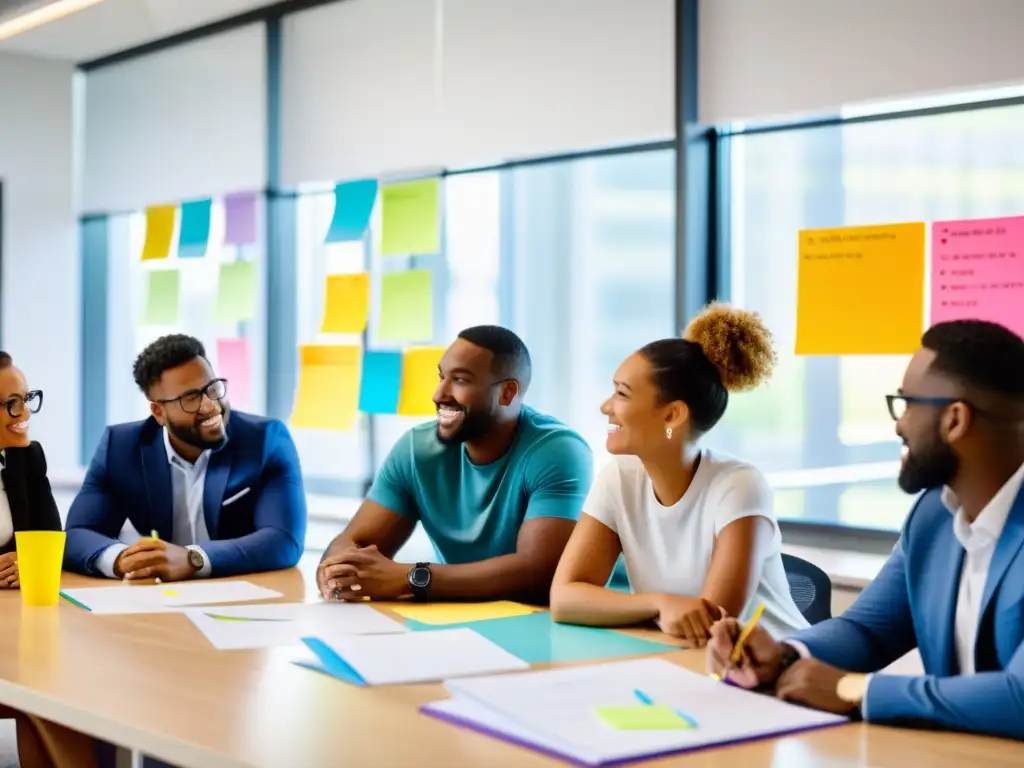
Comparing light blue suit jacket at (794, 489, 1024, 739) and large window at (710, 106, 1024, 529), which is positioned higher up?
large window at (710, 106, 1024, 529)

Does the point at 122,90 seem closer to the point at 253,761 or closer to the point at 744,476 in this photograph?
the point at 744,476

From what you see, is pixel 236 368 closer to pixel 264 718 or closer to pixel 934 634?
pixel 264 718

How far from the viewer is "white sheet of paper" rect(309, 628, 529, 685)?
5.85 ft

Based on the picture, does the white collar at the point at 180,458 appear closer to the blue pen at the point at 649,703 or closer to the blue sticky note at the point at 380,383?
the blue sticky note at the point at 380,383

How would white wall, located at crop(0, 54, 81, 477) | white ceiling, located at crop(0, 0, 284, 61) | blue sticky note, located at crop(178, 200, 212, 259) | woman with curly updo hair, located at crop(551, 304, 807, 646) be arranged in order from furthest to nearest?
white wall, located at crop(0, 54, 81, 477) < blue sticky note, located at crop(178, 200, 212, 259) < white ceiling, located at crop(0, 0, 284, 61) < woman with curly updo hair, located at crop(551, 304, 807, 646)

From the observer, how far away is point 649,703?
1600 mm

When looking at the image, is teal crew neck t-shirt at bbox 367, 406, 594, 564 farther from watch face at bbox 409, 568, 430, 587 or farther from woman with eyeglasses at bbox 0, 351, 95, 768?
woman with eyeglasses at bbox 0, 351, 95, 768

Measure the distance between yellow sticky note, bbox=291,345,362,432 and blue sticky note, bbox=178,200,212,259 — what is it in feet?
2.43

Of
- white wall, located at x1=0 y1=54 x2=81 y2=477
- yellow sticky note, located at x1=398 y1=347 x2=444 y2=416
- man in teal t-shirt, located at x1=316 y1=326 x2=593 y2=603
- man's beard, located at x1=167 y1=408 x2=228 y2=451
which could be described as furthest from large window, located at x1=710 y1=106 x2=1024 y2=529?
white wall, located at x1=0 y1=54 x2=81 y2=477

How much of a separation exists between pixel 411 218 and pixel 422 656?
8.59 ft

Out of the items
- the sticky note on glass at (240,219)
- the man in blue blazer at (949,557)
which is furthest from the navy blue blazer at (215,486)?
the sticky note on glass at (240,219)

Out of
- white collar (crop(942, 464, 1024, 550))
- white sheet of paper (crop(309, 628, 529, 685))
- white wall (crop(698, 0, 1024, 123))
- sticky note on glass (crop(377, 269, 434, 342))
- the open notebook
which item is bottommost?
white sheet of paper (crop(309, 628, 529, 685))

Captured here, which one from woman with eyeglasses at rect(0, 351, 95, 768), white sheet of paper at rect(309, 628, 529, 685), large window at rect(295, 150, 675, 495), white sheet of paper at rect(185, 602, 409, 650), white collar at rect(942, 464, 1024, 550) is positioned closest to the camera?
white collar at rect(942, 464, 1024, 550)

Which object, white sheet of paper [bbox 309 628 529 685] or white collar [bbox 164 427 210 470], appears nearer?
→ white sheet of paper [bbox 309 628 529 685]
